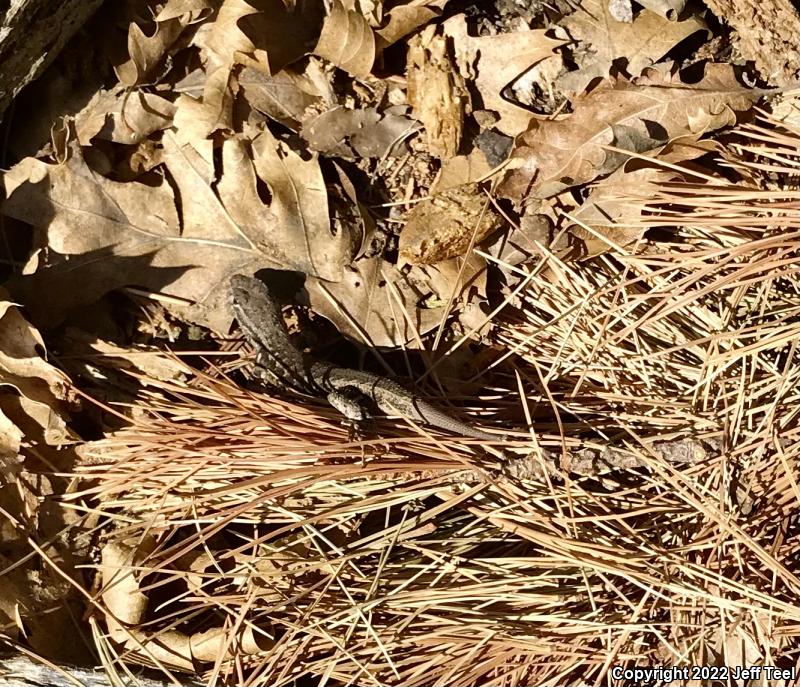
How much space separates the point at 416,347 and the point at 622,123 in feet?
3.87

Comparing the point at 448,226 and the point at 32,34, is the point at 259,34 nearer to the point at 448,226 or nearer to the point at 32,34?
the point at 32,34

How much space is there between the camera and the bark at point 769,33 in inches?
106

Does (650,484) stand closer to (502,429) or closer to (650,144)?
(502,429)

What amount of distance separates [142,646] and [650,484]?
78.6 inches

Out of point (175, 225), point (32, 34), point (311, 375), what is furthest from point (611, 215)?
point (32, 34)

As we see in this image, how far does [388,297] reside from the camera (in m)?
2.93

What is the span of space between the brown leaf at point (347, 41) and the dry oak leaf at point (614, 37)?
77 centimetres

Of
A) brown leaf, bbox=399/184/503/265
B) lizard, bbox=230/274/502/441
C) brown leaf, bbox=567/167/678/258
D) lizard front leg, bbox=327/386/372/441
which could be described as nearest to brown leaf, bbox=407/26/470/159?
brown leaf, bbox=399/184/503/265

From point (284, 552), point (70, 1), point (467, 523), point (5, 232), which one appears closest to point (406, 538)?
point (467, 523)

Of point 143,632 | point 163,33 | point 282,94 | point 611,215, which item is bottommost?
point 143,632

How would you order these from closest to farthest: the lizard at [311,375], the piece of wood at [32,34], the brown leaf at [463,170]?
the piece of wood at [32,34]
the lizard at [311,375]
the brown leaf at [463,170]

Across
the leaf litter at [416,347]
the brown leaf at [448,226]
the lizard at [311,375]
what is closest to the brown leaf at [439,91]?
the leaf litter at [416,347]

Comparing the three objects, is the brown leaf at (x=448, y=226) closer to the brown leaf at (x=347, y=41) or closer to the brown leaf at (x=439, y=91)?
the brown leaf at (x=439, y=91)

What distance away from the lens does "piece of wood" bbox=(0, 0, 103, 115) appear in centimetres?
256
